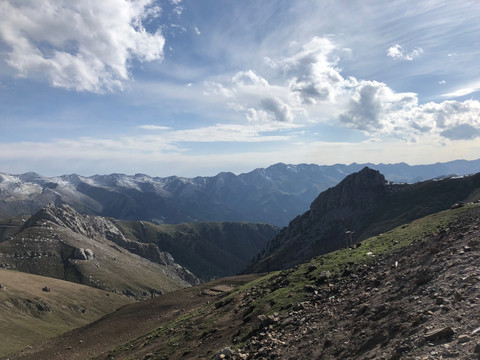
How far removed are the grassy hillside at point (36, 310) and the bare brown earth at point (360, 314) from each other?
292 ft

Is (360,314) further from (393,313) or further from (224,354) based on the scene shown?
(224,354)

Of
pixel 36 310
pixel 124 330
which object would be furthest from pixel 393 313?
pixel 36 310

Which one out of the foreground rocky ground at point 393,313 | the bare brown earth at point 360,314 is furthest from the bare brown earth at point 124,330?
the foreground rocky ground at point 393,313

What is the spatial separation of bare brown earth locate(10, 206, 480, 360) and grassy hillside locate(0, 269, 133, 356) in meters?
88.9

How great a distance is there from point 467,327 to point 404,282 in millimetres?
9868

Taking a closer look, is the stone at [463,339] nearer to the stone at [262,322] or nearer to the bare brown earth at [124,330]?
the stone at [262,322]

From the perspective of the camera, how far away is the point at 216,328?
32.9 meters

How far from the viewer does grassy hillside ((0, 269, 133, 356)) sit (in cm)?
11596

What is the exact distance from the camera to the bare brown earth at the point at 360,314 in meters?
15.6

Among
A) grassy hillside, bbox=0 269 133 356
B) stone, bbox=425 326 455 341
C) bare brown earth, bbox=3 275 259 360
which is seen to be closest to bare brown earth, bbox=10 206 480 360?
stone, bbox=425 326 455 341

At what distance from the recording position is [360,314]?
21.8 m

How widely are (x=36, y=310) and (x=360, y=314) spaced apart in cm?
17601

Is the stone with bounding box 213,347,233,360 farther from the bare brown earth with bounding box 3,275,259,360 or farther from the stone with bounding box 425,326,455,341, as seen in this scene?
the stone with bounding box 425,326,455,341

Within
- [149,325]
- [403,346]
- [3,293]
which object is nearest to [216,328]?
[403,346]
